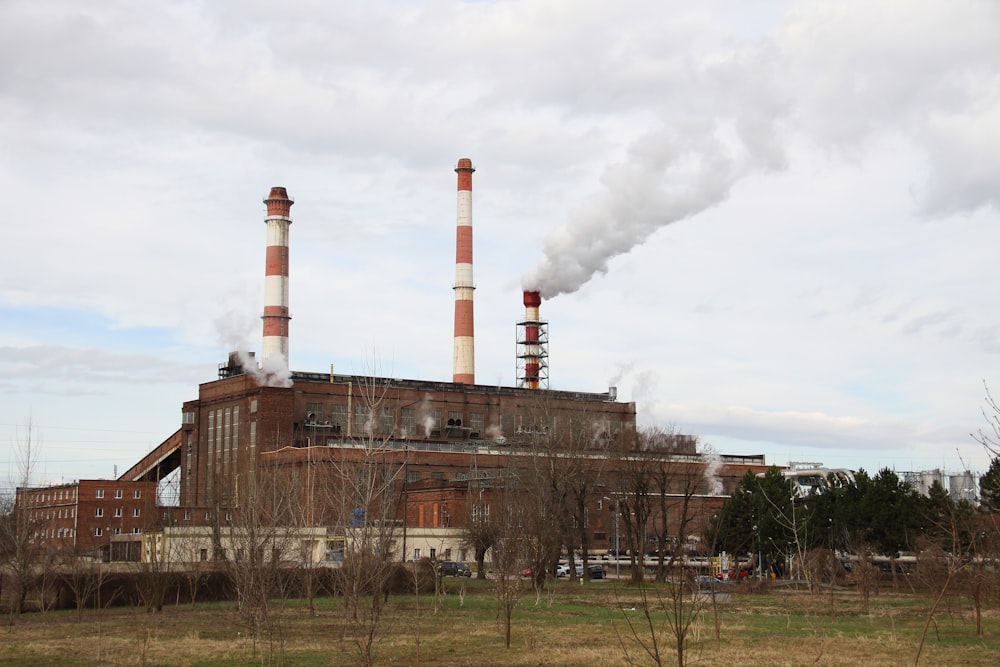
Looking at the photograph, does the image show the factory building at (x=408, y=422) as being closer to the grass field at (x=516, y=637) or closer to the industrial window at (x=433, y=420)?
the industrial window at (x=433, y=420)

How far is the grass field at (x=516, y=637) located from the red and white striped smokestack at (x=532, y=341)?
43.2m

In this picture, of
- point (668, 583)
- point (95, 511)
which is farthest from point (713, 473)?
point (668, 583)

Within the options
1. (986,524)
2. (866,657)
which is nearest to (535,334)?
(986,524)

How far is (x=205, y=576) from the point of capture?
40969 mm

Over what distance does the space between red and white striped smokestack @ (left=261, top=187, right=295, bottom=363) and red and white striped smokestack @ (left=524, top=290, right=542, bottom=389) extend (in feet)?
55.2

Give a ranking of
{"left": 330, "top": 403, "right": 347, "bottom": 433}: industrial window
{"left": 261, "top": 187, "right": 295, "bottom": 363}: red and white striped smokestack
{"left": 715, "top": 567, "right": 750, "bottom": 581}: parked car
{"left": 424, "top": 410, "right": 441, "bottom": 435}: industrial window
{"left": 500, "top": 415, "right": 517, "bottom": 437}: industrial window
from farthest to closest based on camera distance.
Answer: {"left": 500, "top": 415, "right": 517, "bottom": 437}: industrial window
{"left": 424, "top": 410, "right": 441, "bottom": 435}: industrial window
{"left": 330, "top": 403, "right": 347, "bottom": 433}: industrial window
{"left": 261, "top": 187, "right": 295, "bottom": 363}: red and white striped smokestack
{"left": 715, "top": 567, "right": 750, "bottom": 581}: parked car

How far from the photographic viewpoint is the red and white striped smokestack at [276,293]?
75.4 meters

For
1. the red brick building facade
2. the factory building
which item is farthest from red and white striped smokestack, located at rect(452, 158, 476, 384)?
the red brick building facade

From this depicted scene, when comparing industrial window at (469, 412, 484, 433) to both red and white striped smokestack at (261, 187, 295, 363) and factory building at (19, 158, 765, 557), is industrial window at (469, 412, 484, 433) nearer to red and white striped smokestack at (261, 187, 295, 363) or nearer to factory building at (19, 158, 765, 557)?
factory building at (19, 158, 765, 557)

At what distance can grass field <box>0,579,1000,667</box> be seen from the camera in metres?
21.5

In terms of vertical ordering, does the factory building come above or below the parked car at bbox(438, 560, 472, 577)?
above

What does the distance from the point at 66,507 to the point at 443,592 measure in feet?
154

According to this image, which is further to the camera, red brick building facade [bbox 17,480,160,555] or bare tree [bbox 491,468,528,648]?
red brick building facade [bbox 17,480,160,555]

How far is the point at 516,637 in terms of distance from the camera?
25828 mm
